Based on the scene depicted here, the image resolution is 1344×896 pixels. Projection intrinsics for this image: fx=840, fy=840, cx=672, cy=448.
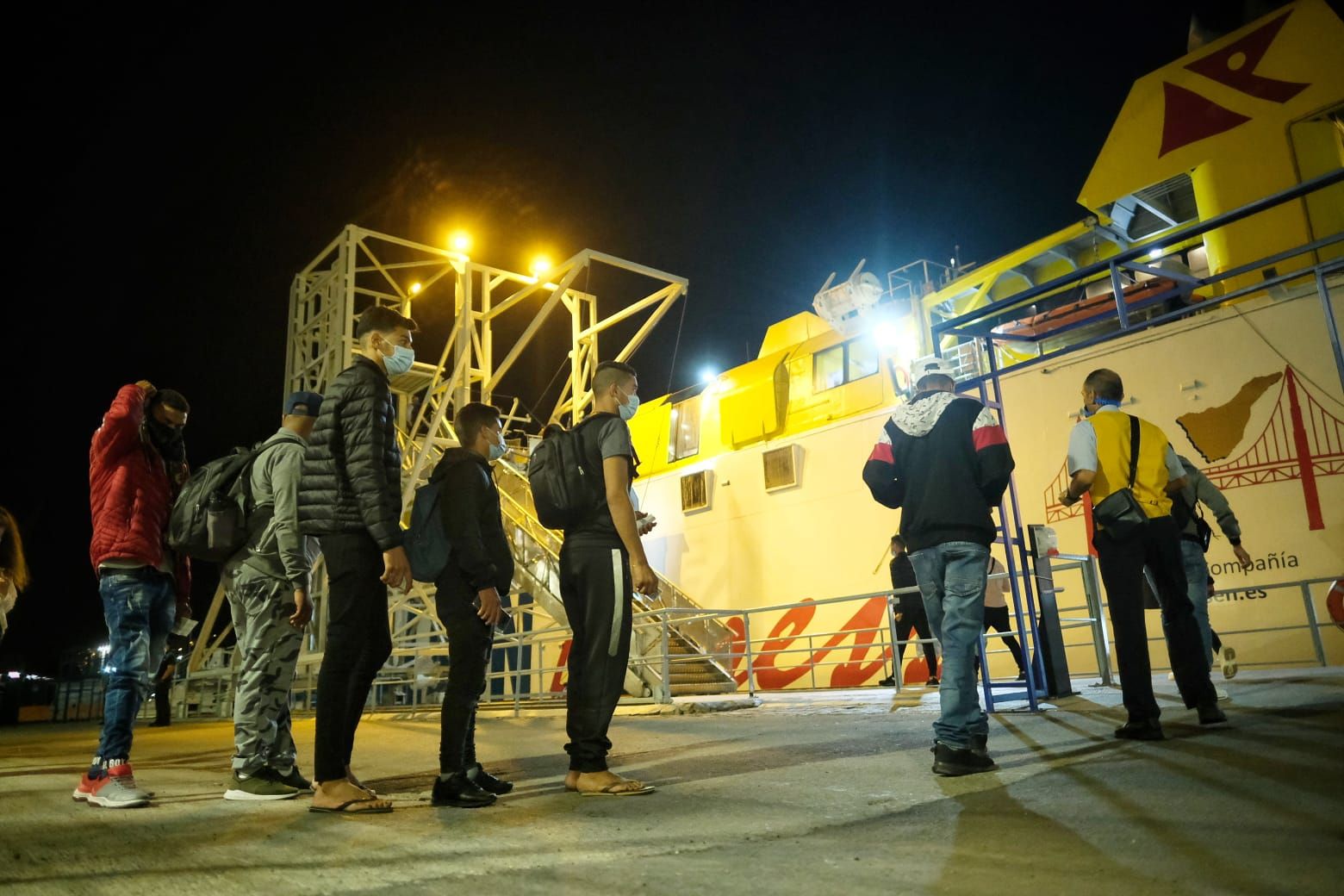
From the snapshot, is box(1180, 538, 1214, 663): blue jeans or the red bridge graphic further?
the red bridge graphic

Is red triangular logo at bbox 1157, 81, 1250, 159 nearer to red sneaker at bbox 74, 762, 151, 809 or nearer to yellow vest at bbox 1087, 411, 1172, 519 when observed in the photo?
yellow vest at bbox 1087, 411, 1172, 519

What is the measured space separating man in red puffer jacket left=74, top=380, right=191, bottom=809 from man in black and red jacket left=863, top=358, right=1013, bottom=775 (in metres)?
3.24

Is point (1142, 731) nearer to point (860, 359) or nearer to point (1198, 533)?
point (1198, 533)

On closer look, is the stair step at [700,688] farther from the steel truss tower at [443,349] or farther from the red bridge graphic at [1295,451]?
the red bridge graphic at [1295,451]

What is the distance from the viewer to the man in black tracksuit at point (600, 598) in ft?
10.9

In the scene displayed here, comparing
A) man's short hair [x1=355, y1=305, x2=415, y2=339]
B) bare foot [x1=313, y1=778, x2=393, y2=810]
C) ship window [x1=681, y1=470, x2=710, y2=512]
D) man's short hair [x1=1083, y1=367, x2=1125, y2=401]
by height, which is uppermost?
ship window [x1=681, y1=470, x2=710, y2=512]

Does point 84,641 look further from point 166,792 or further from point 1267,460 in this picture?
point 1267,460

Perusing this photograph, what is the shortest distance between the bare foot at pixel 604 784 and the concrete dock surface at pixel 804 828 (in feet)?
0.24

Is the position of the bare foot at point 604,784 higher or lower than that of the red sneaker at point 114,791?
lower

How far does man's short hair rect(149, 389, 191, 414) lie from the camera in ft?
13.0

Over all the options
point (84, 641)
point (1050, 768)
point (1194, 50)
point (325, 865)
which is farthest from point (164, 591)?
point (84, 641)

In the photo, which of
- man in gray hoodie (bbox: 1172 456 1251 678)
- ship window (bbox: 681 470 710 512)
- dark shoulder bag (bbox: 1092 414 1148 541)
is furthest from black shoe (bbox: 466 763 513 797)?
ship window (bbox: 681 470 710 512)

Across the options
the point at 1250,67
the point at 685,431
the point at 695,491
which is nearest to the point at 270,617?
the point at 1250,67

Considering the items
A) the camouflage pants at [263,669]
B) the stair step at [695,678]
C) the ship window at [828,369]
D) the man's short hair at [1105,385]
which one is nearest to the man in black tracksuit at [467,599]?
the camouflage pants at [263,669]
